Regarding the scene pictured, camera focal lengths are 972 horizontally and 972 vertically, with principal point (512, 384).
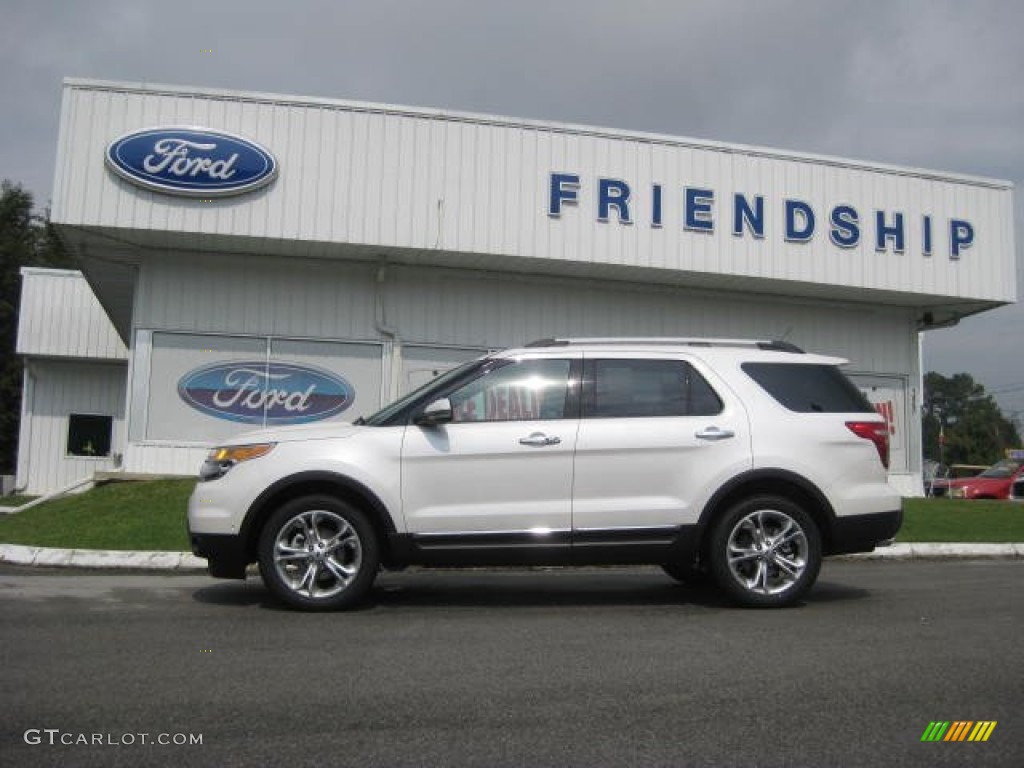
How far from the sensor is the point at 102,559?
9242 mm

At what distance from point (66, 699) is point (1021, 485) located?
2419cm

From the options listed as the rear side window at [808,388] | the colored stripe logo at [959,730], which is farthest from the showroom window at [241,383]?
the colored stripe logo at [959,730]

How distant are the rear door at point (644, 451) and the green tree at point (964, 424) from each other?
222 feet

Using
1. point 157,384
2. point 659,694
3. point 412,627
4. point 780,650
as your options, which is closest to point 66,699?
point 412,627

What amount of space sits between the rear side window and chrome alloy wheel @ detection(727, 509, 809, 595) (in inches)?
33.0

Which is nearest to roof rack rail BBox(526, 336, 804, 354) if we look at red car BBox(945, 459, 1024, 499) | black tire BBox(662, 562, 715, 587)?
black tire BBox(662, 562, 715, 587)

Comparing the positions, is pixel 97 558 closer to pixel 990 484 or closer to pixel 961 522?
pixel 961 522

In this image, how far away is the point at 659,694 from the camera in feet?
14.7

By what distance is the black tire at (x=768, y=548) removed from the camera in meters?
6.68

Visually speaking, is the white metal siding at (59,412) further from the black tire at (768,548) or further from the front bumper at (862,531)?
the front bumper at (862,531)

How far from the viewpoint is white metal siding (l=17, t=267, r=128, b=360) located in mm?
23562

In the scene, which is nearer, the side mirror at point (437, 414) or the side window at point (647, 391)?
the side mirror at point (437, 414)

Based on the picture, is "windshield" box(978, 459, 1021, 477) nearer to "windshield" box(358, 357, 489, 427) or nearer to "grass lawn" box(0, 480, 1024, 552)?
"grass lawn" box(0, 480, 1024, 552)

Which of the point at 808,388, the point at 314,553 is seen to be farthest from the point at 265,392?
the point at 808,388
